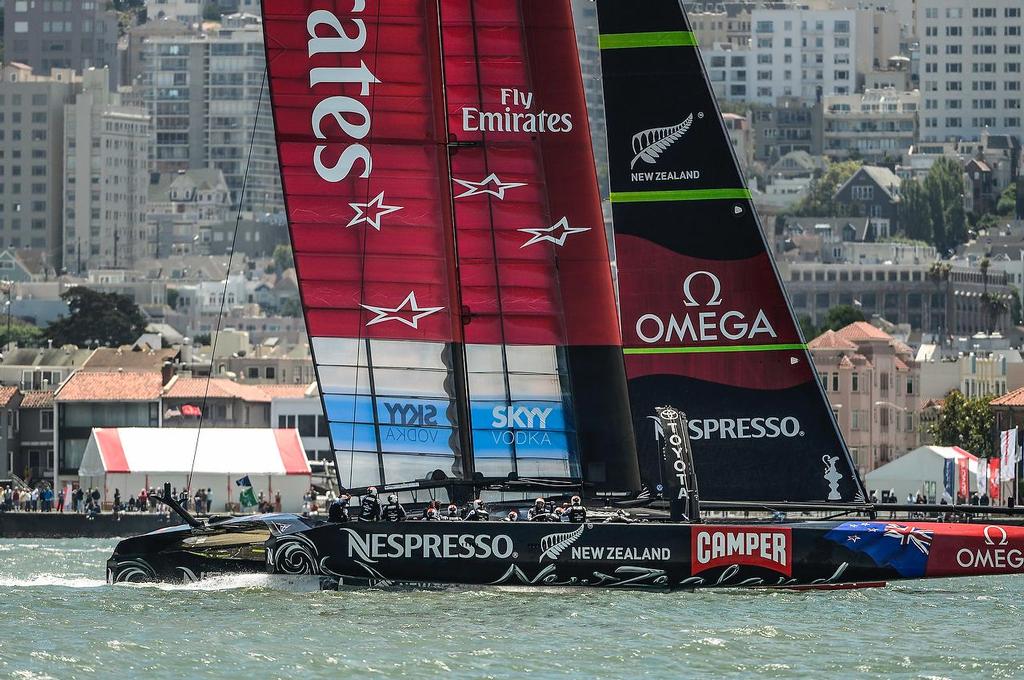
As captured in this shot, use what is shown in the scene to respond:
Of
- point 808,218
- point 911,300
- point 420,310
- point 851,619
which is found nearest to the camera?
point 851,619

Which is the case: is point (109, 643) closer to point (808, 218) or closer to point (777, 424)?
point (777, 424)

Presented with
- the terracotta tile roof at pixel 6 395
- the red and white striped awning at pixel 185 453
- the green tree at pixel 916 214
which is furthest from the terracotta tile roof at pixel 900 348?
the green tree at pixel 916 214

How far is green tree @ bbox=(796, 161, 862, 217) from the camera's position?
18512 centimetres

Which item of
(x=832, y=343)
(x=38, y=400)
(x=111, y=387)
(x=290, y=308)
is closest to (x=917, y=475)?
(x=111, y=387)

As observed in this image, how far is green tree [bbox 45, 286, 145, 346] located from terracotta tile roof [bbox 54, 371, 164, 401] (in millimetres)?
41683

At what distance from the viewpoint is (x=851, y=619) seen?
89.6ft

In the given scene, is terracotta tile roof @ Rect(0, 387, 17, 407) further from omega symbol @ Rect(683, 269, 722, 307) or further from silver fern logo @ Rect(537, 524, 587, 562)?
silver fern logo @ Rect(537, 524, 587, 562)

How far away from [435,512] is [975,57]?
170 meters

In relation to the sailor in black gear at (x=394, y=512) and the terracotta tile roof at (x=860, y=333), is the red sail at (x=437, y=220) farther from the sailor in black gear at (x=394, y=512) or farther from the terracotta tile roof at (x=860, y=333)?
the terracotta tile roof at (x=860, y=333)

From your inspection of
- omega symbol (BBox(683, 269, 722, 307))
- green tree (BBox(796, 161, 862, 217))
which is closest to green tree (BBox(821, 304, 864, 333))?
green tree (BBox(796, 161, 862, 217))

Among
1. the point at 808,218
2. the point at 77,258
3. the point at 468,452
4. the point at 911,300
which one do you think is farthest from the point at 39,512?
the point at 77,258

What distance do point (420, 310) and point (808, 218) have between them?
15407 cm

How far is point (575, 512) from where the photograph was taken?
27.5 meters

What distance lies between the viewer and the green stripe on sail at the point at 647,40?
28.9 meters
